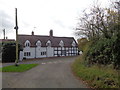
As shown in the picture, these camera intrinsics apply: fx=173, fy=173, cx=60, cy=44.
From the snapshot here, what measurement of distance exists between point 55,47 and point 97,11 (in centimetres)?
3447

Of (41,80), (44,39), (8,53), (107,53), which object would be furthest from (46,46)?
(41,80)

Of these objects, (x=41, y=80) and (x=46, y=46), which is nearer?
(x=41, y=80)

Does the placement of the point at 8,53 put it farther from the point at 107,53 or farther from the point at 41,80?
the point at 107,53

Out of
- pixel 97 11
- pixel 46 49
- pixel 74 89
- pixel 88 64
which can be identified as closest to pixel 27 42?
pixel 46 49

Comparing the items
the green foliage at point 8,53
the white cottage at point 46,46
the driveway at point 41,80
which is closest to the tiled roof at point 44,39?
the white cottage at point 46,46

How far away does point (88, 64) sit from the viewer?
722 inches

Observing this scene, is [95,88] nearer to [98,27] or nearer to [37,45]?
[98,27]

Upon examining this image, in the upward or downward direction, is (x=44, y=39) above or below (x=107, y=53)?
above

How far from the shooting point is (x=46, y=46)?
178 ft

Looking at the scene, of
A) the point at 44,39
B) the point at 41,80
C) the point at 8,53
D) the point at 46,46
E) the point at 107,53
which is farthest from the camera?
the point at 44,39

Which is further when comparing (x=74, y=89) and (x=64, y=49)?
(x=64, y=49)

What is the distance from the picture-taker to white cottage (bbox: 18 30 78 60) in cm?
4975

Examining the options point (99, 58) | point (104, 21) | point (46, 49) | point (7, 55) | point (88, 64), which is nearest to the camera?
point (99, 58)

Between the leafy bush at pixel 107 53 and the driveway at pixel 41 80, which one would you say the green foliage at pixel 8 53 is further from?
the leafy bush at pixel 107 53
